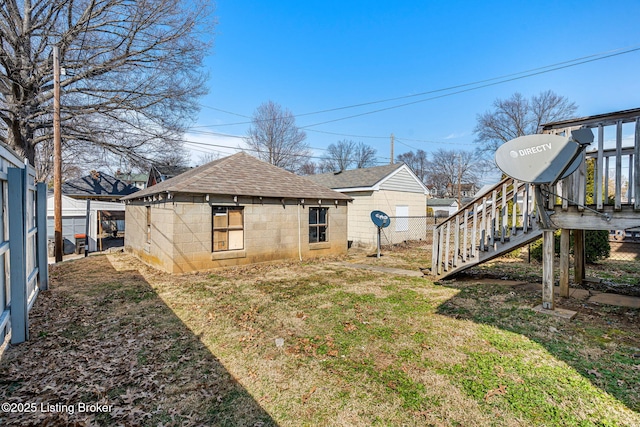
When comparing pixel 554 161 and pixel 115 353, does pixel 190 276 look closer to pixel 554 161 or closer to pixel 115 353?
pixel 115 353

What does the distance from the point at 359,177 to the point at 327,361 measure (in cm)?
1338

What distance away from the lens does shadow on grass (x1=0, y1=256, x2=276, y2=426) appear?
2.58 metres

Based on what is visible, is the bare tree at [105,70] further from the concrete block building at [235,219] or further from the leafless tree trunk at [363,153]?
the leafless tree trunk at [363,153]

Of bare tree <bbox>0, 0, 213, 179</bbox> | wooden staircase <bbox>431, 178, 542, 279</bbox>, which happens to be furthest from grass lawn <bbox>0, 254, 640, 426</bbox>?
bare tree <bbox>0, 0, 213, 179</bbox>

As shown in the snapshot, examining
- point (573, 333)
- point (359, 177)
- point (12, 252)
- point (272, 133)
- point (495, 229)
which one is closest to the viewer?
point (12, 252)

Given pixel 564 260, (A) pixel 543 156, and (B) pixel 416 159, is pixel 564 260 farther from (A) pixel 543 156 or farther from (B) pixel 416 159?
(B) pixel 416 159

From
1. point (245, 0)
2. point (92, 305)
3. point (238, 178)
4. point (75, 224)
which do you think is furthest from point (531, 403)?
point (75, 224)

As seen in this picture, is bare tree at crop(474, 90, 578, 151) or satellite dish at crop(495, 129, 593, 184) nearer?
satellite dish at crop(495, 129, 593, 184)

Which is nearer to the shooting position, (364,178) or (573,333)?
(573,333)

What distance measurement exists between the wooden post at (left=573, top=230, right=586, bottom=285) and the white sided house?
728 cm

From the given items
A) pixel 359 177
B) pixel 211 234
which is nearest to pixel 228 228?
pixel 211 234

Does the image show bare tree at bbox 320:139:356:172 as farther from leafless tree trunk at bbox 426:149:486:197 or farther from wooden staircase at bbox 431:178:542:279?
wooden staircase at bbox 431:178:542:279

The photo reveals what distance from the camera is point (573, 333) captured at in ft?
13.5

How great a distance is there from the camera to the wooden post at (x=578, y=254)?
6.48 m
